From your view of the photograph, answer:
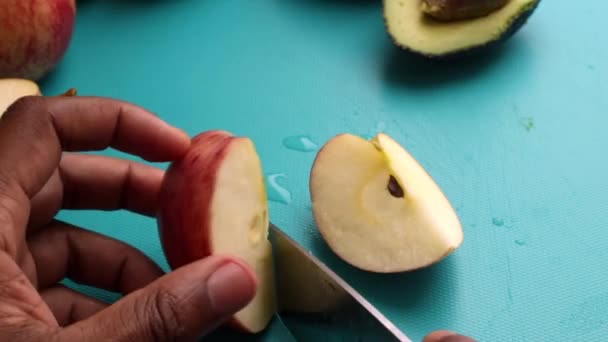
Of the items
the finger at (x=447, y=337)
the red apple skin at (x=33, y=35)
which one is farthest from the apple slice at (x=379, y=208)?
the red apple skin at (x=33, y=35)

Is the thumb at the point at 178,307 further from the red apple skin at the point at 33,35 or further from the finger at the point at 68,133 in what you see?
the red apple skin at the point at 33,35

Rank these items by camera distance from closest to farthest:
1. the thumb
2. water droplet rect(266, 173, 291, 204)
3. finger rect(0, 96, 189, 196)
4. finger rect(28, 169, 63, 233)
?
the thumb
finger rect(0, 96, 189, 196)
finger rect(28, 169, 63, 233)
water droplet rect(266, 173, 291, 204)

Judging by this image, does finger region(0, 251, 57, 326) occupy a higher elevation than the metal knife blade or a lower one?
higher

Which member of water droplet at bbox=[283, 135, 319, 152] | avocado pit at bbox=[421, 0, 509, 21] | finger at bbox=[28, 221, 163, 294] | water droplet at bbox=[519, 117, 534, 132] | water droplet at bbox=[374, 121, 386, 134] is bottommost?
finger at bbox=[28, 221, 163, 294]

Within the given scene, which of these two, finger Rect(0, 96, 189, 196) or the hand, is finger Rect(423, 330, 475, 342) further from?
finger Rect(0, 96, 189, 196)

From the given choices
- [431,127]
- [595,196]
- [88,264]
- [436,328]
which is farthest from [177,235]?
[595,196]

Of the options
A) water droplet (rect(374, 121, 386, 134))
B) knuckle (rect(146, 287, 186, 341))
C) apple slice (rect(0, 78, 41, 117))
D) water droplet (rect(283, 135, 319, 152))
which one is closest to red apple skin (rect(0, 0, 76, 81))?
apple slice (rect(0, 78, 41, 117))
